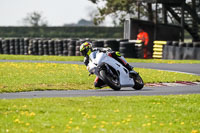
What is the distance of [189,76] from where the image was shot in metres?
18.1

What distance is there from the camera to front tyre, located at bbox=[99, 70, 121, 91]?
44.2 ft

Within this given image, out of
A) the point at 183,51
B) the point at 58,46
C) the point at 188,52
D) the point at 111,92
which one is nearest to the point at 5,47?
the point at 58,46

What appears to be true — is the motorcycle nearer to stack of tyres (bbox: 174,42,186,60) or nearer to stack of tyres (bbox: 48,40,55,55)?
stack of tyres (bbox: 174,42,186,60)

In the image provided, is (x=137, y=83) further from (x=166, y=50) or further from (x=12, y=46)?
(x=12, y=46)

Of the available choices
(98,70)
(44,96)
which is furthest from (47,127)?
(98,70)

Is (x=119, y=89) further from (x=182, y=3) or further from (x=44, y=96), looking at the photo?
(x=182, y=3)

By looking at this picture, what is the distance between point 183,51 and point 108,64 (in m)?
15.3

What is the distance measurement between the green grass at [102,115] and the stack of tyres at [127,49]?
16870 mm

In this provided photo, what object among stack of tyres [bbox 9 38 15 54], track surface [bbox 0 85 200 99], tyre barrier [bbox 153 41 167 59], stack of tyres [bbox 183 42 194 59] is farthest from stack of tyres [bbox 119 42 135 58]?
track surface [bbox 0 85 200 99]

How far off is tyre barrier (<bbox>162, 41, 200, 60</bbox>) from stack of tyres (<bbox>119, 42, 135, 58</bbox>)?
74.5 inches

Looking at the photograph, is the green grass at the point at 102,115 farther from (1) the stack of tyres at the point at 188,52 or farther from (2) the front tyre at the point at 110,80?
(1) the stack of tyres at the point at 188,52

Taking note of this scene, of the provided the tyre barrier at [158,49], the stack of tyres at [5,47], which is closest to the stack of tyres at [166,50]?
the tyre barrier at [158,49]

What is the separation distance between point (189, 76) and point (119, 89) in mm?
5013

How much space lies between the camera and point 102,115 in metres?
9.28
